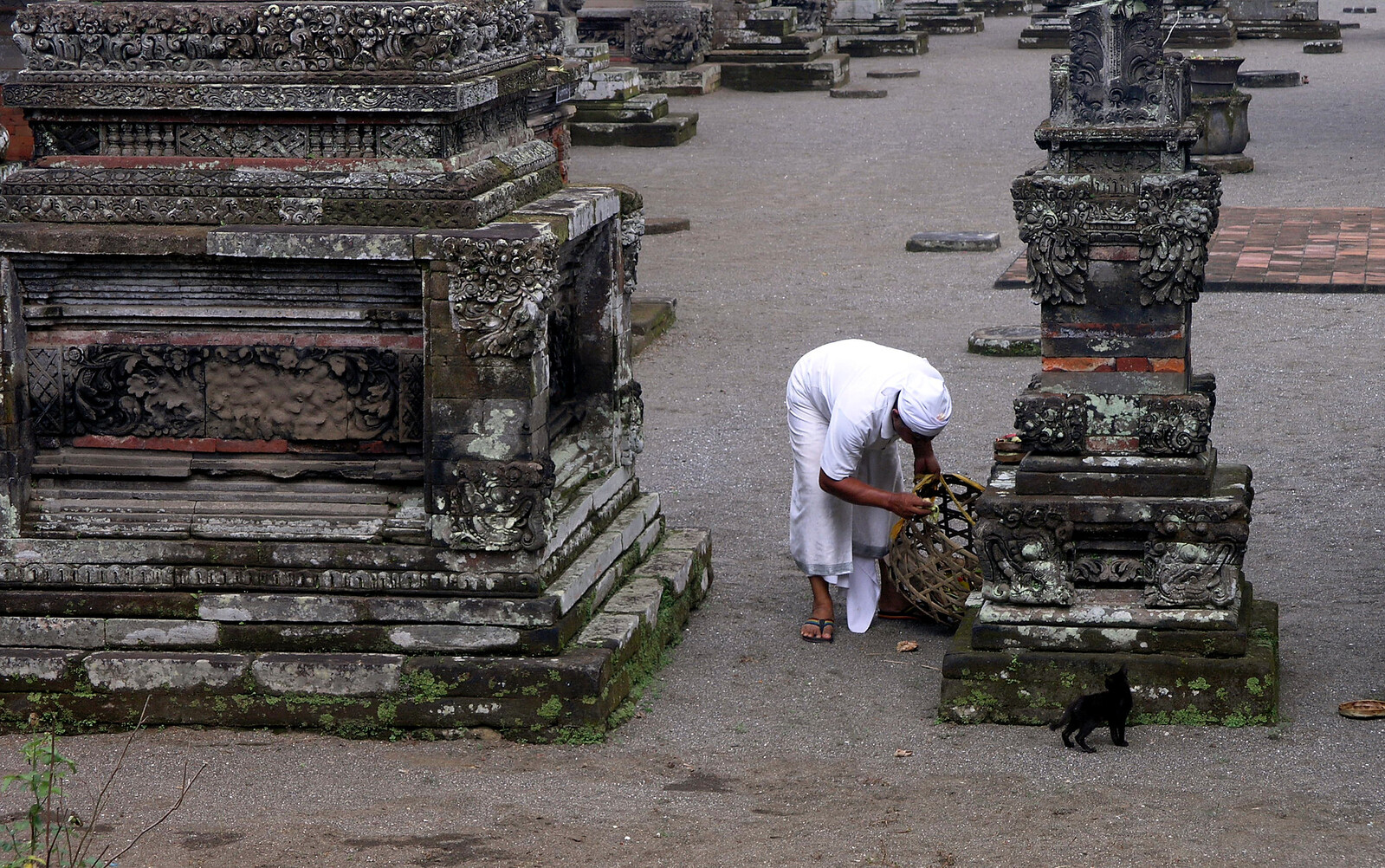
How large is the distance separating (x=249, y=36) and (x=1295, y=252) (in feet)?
30.5

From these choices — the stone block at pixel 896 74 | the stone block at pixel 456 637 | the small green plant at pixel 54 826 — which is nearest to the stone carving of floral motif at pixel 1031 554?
the stone block at pixel 456 637

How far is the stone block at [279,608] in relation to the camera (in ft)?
16.5

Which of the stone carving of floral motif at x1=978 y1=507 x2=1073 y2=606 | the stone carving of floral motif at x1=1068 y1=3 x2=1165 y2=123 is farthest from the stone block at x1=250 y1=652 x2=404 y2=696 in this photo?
the stone carving of floral motif at x1=1068 y1=3 x2=1165 y2=123

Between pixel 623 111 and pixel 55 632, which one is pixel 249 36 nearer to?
pixel 55 632

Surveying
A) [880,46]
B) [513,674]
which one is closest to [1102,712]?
[513,674]

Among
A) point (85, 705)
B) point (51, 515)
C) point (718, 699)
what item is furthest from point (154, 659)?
point (718, 699)

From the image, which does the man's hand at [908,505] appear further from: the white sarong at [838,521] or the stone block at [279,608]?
the stone block at [279,608]

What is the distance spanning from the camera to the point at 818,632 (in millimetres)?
5887

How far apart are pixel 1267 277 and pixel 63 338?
867 centimetres

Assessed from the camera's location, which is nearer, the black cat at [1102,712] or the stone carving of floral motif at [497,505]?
the black cat at [1102,712]

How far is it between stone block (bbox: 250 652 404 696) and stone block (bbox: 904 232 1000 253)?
353 inches

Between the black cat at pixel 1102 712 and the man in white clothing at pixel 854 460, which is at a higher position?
the man in white clothing at pixel 854 460

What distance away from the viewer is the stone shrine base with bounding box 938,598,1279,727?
4930 mm

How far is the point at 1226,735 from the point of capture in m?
4.87
